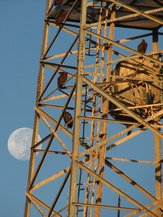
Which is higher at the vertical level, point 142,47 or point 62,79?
point 142,47

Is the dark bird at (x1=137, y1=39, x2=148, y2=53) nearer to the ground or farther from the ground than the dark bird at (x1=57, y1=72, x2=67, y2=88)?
farther from the ground

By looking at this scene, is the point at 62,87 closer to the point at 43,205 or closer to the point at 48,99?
the point at 48,99

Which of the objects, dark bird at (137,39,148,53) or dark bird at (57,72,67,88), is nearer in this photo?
dark bird at (57,72,67,88)

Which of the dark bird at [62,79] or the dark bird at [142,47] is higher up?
the dark bird at [142,47]

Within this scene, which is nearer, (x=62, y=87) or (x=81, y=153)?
(x=81, y=153)

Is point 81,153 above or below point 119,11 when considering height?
below

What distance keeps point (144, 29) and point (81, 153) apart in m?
10.5

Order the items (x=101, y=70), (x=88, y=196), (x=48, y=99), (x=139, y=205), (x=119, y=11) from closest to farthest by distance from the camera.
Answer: (x=139, y=205) < (x=88, y=196) < (x=101, y=70) < (x=48, y=99) < (x=119, y=11)

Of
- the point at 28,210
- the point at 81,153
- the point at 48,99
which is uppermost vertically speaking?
the point at 48,99

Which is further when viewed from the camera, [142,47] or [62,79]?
[142,47]

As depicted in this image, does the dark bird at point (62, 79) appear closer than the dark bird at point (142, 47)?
Yes

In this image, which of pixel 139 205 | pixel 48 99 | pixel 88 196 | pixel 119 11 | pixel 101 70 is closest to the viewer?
pixel 139 205

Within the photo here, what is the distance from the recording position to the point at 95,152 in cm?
2034

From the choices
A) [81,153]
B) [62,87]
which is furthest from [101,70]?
[81,153]
